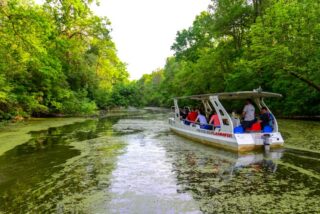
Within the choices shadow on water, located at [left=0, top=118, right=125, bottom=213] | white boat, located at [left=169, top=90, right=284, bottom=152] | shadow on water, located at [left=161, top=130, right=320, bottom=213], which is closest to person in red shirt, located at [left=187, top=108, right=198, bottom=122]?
white boat, located at [left=169, top=90, right=284, bottom=152]

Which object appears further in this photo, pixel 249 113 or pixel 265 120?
pixel 249 113

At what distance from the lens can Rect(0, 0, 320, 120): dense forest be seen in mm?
22230

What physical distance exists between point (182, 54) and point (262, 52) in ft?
112

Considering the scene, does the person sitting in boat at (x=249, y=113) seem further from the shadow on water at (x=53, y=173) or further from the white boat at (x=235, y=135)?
the shadow on water at (x=53, y=173)

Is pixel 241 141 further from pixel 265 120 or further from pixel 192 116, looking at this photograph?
pixel 192 116

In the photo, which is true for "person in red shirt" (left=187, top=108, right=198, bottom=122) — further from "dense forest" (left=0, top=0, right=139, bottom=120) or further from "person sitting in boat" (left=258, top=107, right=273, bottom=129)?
"dense forest" (left=0, top=0, right=139, bottom=120)

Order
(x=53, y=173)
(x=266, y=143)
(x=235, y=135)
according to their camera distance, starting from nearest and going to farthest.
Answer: (x=53, y=173) → (x=266, y=143) → (x=235, y=135)

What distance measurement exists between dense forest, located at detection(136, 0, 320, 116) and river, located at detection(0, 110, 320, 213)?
1138 centimetres

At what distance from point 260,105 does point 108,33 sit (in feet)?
90.8

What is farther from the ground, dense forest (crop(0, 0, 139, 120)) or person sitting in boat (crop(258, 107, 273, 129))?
dense forest (crop(0, 0, 139, 120))

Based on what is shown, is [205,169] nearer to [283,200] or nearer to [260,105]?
[283,200]

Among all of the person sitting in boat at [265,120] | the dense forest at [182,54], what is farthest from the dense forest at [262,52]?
the person sitting in boat at [265,120]

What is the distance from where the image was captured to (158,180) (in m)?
9.20

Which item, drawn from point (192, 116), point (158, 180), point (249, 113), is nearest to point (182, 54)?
point (192, 116)
